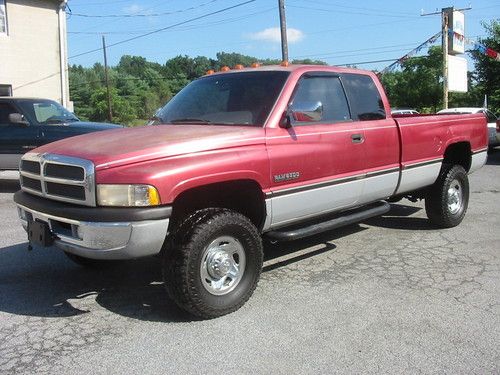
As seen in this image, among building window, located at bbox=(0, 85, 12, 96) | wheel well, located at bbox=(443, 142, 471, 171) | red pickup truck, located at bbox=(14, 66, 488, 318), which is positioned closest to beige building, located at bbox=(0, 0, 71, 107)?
building window, located at bbox=(0, 85, 12, 96)

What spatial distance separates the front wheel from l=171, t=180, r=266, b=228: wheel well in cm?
312

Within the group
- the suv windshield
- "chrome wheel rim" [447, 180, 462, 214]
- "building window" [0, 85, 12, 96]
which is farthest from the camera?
"building window" [0, 85, 12, 96]

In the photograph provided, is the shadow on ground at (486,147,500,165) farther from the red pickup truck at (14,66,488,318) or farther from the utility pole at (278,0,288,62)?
the red pickup truck at (14,66,488,318)

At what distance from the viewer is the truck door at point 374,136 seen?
212 inches

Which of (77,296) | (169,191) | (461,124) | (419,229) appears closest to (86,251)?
(169,191)

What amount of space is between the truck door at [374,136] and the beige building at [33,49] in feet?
55.0

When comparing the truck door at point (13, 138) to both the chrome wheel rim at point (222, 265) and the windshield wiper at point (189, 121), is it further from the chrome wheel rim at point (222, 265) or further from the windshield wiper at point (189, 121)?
the chrome wheel rim at point (222, 265)

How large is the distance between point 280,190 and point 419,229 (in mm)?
3089

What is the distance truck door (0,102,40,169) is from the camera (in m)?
10.1

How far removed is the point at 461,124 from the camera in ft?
22.2

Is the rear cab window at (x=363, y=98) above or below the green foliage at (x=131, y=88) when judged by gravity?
below

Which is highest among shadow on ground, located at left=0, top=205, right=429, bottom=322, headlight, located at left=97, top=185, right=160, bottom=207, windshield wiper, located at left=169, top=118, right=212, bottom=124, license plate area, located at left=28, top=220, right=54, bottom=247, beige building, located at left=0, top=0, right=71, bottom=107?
beige building, located at left=0, top=0, right=71, bottom=107

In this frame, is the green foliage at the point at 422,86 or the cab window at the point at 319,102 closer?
the cab window at the point at 319,102

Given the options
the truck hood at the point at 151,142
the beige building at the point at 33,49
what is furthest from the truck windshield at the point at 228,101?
the beige building at the point at 33,49
